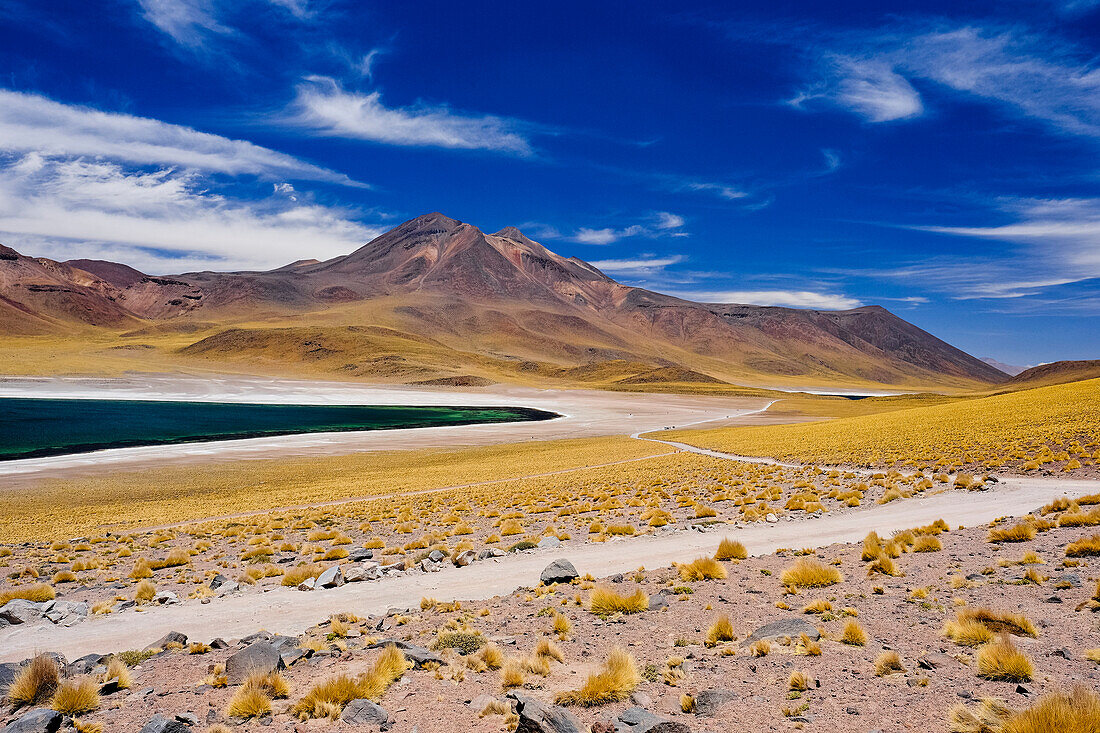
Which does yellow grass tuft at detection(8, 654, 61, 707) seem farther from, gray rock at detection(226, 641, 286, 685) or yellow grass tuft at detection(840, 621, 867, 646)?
yellow grass tuft at detection(840, 621, 867, 646)

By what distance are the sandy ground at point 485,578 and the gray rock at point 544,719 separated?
5.19 meters

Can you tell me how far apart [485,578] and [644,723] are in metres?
7.06

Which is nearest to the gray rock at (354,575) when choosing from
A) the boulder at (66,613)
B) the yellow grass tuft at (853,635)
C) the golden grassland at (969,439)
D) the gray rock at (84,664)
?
the boulder at (66,613)

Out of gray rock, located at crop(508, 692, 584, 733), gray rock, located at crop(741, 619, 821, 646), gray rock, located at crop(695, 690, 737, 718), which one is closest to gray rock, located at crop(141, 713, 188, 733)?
gray rock, located at crop(508, 692, 584, 733)

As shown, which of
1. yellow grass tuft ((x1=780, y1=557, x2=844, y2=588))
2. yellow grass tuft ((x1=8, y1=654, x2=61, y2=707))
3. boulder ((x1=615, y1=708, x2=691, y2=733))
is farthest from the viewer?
yellow grass tuft ((x1=780, y1=557, x2=844, y2=588))

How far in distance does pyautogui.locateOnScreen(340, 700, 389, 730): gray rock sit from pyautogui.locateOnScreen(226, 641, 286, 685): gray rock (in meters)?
1.52

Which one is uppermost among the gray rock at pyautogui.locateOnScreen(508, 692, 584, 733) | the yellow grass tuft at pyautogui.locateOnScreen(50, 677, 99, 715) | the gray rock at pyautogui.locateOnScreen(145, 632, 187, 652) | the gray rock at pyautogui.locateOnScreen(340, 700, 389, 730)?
the gray rock at pyautogui.locateOnScreen(508, 692, 584, 733)

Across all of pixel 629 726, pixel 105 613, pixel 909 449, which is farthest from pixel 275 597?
pixel 909 449

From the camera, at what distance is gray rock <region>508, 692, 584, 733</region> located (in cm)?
543

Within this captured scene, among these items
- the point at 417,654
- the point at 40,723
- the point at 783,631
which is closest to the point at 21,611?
the point at 40,723

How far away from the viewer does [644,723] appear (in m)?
5.48

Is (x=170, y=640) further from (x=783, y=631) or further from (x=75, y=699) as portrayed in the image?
(x=783, y=631)

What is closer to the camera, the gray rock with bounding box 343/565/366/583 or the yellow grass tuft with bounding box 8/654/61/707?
the yellow grass tuft with bounding box 8/654/61/707

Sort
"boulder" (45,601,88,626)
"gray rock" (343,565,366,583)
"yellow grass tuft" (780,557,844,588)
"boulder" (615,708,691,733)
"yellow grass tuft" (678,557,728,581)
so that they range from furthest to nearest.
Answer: "gray rock" (343,565,366,583)
"yellow grass tuft" (678,557,728,581)
"boulder" (45,601,88,626)
"yellow grass tuft" (780,557,844,588)
"boulder" (615,708,691,733)
